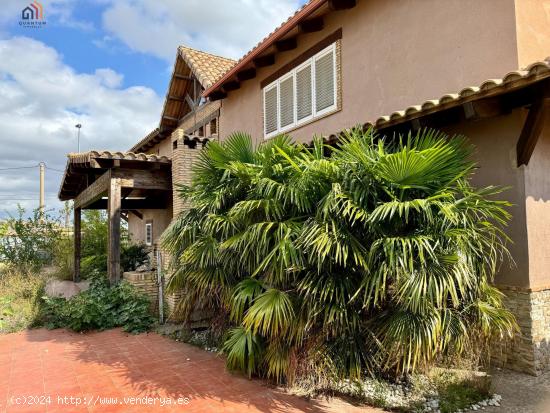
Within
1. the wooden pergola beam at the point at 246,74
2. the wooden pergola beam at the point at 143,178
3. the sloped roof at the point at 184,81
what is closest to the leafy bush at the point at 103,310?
the wooden pergola beam at the point at 143,178

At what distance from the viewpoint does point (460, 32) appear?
638 centimetres

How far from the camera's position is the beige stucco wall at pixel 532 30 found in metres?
5.62

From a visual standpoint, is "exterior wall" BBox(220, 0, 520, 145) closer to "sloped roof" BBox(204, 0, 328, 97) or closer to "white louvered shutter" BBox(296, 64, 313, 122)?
"white louvered shutter" BBox(296, 64, 313, 122)

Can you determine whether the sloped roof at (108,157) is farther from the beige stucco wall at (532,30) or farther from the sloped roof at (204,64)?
the beige stucco wall at (532,30)

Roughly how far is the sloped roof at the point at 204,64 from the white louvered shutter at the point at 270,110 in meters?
2.78

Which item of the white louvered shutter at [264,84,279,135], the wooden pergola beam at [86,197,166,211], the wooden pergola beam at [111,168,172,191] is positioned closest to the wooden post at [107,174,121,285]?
the wooden pergola beam at [111,168,172,191]

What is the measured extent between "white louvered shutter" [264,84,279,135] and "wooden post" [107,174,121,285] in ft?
15.5

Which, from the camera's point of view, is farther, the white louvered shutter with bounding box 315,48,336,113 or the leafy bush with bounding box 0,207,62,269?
the leafy bush with bounding box 0,207,62,269

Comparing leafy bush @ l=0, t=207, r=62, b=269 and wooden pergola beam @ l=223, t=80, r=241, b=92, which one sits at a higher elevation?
wooden pergola beam @ l=223, t=80, r=241, b=92

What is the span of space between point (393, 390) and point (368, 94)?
6122mm

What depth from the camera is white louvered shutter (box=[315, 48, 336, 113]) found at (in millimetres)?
9109

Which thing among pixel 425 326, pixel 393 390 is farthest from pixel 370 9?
pixel 393 390

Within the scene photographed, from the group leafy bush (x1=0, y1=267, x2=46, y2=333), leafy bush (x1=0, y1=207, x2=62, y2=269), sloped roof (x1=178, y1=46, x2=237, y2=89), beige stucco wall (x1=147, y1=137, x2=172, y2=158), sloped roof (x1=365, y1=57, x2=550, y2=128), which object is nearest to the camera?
sloped roof (x1=365, y1=57, x2=550, y2=128)

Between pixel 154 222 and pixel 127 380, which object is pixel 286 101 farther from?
pixel 154 222
